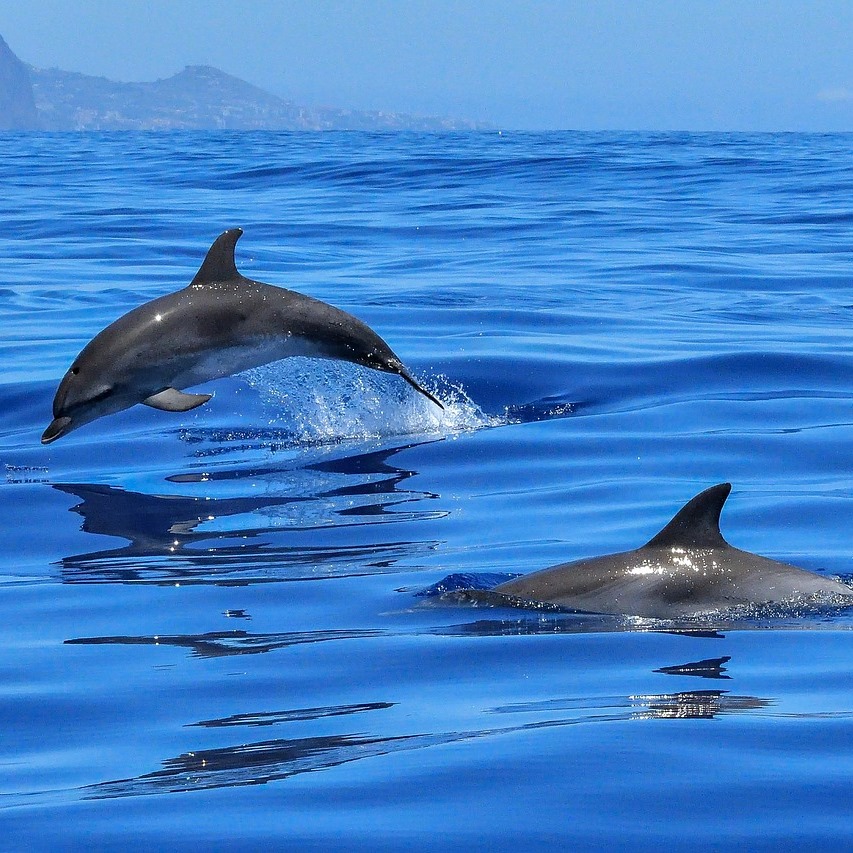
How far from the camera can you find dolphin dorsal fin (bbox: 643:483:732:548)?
20.0 feet

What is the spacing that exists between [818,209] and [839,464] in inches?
878

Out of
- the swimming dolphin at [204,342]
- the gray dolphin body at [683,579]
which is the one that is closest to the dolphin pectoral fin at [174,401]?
the swimming dolphin at [204,342]

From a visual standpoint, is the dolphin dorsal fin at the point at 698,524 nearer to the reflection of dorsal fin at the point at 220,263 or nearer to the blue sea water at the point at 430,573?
the blue sea water at the point at 430,573

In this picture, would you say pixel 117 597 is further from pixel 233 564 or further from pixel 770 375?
pixel 770 375

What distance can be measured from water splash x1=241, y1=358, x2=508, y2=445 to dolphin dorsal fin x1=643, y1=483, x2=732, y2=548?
15.7 feet

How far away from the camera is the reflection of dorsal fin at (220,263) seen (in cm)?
917

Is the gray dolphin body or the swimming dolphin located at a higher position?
the swimming dolphin

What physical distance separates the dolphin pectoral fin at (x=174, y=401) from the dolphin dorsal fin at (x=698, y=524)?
4.11 m

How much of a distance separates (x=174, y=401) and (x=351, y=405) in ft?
7.62

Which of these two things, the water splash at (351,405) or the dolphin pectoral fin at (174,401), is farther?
the water splash at (351,405)

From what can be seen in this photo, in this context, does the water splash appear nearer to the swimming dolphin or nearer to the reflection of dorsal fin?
the swimming dolphin

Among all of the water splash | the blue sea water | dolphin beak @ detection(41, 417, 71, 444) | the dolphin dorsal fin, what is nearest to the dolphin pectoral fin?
the blue sea water

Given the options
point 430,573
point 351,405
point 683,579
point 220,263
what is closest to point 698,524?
point 683,579

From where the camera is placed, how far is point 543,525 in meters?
8.21
